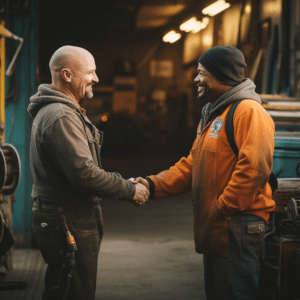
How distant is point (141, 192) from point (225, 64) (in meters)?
1.07

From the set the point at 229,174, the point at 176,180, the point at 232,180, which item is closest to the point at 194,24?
the point at 176,180

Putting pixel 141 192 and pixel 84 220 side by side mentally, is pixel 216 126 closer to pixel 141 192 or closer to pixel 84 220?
pixel 141 192

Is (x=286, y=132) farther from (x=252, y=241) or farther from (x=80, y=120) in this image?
(x=80, y=120)

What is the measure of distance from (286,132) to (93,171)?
2.62m

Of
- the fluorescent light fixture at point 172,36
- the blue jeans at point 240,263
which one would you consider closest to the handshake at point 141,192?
the blue jeans at point 240,263

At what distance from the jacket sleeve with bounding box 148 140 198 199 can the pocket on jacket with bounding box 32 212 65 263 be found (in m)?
0.96

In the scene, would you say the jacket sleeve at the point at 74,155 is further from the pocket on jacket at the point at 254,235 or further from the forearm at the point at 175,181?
the pocket on jacket at the point at 254,235

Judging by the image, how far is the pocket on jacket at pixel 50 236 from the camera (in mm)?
3197

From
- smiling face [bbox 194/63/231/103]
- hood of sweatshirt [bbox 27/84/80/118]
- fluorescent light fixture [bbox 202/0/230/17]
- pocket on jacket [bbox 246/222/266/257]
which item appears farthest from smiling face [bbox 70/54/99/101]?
fluorescent light fixture [bbox 202/0/230/17]

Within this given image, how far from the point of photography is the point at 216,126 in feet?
10.5

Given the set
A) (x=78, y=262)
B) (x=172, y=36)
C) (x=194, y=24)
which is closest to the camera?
(x=78, y=262)

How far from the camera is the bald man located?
3094 millimetres

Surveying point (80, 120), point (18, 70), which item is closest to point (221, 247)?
point (80, 120)

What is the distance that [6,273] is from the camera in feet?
18.6
